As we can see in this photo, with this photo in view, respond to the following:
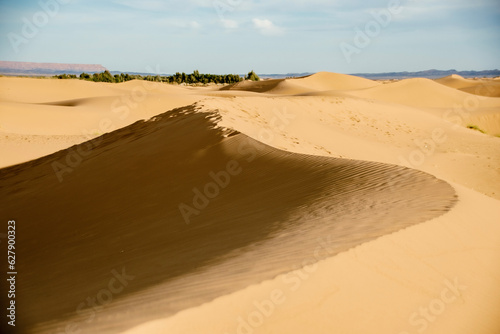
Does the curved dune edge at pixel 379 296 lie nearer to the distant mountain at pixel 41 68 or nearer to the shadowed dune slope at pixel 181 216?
the shadowed dune slope at pixel 181 216

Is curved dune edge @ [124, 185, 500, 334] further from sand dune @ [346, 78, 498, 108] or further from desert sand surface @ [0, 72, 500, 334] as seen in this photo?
sand dune @ [346, 78, 498, 108]

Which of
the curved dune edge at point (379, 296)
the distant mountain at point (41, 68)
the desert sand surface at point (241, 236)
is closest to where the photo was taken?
the curved dune edge at point (379, 296)

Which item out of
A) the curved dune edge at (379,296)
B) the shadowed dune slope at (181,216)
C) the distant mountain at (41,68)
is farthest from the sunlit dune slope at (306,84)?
the distant mountain at (41,68)

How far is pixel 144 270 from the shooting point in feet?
15.1

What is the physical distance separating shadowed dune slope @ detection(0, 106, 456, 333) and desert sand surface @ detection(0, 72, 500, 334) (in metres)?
0.03

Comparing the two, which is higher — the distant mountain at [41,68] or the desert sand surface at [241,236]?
the distant mountain at [41,68]

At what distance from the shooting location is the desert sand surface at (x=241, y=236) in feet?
10.7

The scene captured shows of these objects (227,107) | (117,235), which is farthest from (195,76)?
(117,235)

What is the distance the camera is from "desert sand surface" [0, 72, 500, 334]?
3.25m

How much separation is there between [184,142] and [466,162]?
27.8ft

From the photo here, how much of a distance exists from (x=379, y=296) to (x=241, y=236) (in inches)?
69.5

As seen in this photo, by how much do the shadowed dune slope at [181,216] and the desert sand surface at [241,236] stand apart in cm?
3

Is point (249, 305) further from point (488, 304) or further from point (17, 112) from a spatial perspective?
point (17, 112)

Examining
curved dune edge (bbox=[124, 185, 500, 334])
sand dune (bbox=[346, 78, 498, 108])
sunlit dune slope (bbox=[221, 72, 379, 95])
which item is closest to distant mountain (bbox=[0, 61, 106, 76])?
sunlit dune slope (bbox=[221, 72, 379, 95])
